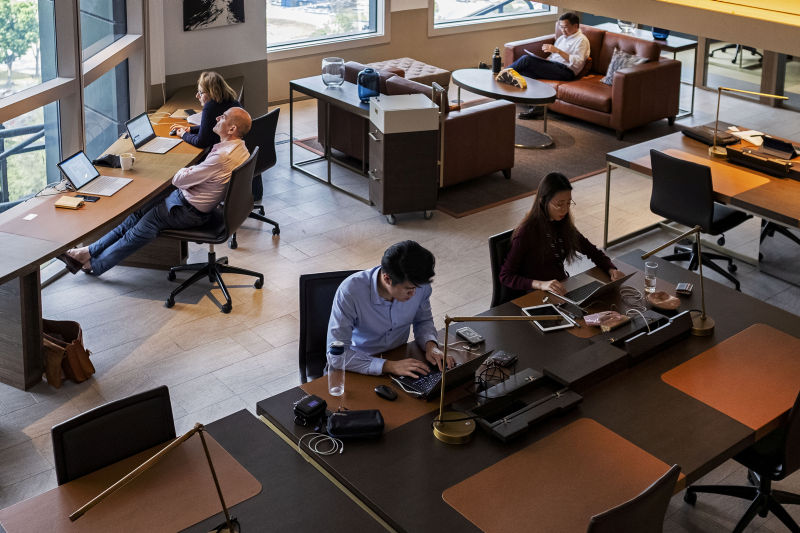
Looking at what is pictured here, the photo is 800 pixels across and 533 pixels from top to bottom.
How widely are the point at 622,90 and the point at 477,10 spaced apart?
3377 mm

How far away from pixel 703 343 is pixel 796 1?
2959 millimetres

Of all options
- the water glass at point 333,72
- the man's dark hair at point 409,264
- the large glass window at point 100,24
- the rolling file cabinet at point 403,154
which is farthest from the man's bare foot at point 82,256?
the man's dark hair at point 409,264

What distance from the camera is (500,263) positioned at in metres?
4.77

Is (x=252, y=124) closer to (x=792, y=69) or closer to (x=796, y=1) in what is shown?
(x=796, y=1)

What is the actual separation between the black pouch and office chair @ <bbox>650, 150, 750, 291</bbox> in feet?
10.9

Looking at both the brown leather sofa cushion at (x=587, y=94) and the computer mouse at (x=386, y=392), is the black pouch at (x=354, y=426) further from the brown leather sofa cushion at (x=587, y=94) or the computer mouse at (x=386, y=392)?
the brown leather sofa cushion at (x=587, y=94)

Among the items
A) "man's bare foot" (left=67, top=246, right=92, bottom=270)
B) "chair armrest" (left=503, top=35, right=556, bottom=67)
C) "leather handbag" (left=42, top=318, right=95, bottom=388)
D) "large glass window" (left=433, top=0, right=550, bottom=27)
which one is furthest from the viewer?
"large glass window" (left=433, top=0, right=550, bottom=27)

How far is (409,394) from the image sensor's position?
3.68 metres

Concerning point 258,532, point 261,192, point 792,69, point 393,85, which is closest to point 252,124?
point 261,192

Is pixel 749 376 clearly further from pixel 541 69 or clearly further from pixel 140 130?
pixel 541 69

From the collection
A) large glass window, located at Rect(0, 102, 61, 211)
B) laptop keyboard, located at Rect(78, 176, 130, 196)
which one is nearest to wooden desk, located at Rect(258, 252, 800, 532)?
laptop keyboard, located at Rect(78, 176, 130, 196)

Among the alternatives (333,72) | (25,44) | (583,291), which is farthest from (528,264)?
(333,72)

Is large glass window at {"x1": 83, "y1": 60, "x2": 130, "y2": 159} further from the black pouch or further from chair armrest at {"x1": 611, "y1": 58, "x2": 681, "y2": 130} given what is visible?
chair armrest at {"x1": 611, "y1": 58, "x2": 681, "y2": 130}

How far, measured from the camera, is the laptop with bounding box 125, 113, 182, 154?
646cm
